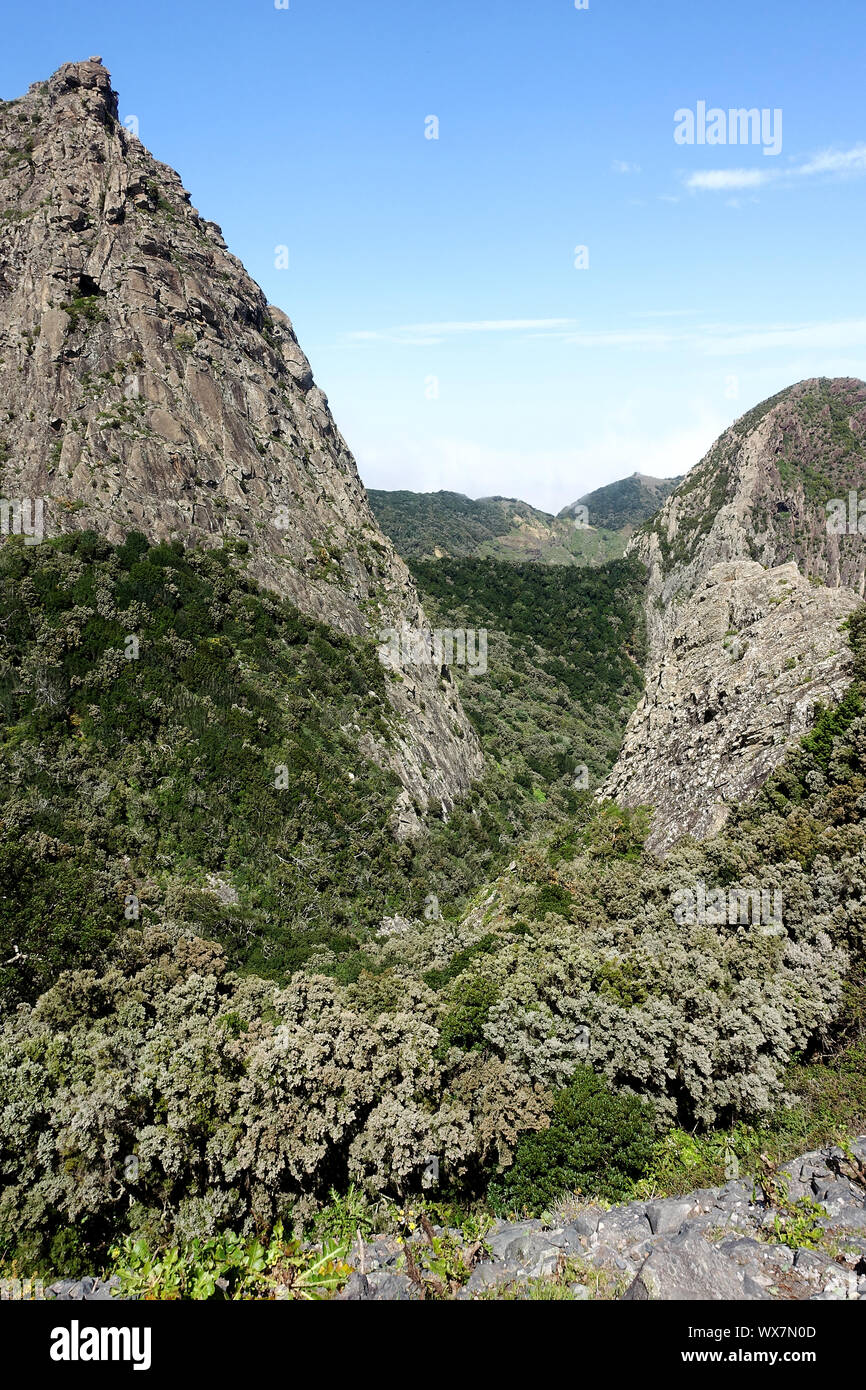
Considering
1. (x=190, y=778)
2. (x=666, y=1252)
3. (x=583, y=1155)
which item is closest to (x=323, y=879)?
(x=190, y=778)

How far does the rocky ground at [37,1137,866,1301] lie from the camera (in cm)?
1257

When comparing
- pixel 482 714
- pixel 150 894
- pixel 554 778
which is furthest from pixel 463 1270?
pixel 482 714

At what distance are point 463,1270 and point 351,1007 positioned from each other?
11693 mm

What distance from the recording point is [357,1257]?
17188 millimetres

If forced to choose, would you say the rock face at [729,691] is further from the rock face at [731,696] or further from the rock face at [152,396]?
the rock face at [152,396]

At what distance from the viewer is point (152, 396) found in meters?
72.7

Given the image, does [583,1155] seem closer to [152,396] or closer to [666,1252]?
[666,1252]

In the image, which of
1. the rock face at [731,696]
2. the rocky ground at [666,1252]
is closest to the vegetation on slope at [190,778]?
the rock face at [731,696]

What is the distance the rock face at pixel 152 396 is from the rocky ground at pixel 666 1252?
46002mm

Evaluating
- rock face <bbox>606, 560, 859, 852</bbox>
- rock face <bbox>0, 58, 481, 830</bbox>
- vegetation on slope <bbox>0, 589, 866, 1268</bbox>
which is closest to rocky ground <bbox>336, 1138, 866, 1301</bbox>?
vegetation on slope <bbox>0, 589, 866, 1268</bbox>

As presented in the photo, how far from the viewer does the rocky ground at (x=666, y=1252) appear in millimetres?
12570

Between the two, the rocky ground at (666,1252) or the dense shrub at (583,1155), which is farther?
the dense shrub at (583,1155)

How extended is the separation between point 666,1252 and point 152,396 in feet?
261

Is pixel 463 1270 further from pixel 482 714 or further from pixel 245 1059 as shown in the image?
pixel 482 714
